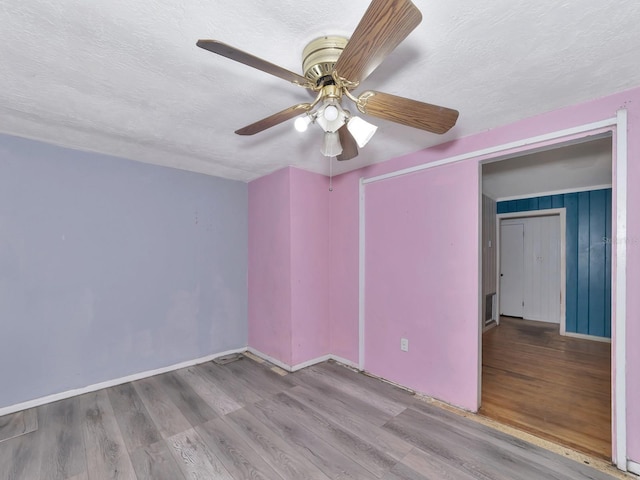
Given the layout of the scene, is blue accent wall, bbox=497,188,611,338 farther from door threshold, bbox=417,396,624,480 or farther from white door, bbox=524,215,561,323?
door threshold, bbox=417,396,624,480

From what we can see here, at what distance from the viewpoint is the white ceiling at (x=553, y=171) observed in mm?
2895

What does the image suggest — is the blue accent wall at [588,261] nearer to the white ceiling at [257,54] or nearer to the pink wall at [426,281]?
the pink wall at [426,281]

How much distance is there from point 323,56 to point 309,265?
2296 mm

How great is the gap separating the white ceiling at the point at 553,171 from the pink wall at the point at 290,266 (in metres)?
2.20

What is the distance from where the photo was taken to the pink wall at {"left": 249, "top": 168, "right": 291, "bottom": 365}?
313 centimetres

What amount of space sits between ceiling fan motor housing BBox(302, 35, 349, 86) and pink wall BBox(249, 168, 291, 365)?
1874mm

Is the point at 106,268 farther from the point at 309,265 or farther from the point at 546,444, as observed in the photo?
the point at 546,444

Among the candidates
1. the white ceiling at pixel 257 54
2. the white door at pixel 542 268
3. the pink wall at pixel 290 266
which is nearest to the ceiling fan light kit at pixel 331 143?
the white ceiling at pixel 257 54

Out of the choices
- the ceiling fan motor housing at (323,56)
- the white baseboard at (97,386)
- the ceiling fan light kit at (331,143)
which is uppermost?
the ceiling fan motor housing at (323,56)

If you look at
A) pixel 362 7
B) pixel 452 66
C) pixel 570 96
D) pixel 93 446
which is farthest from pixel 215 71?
pixel 93 446

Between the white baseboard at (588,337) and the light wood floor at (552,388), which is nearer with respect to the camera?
the light wood floor at (552,388)

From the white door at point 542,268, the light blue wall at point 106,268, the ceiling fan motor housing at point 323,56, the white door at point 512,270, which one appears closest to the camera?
the ceiling fan motor housing at point 323,56

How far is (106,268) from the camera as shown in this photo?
8.97ft

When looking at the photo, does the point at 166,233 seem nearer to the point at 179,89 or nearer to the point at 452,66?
the point at 179,89
